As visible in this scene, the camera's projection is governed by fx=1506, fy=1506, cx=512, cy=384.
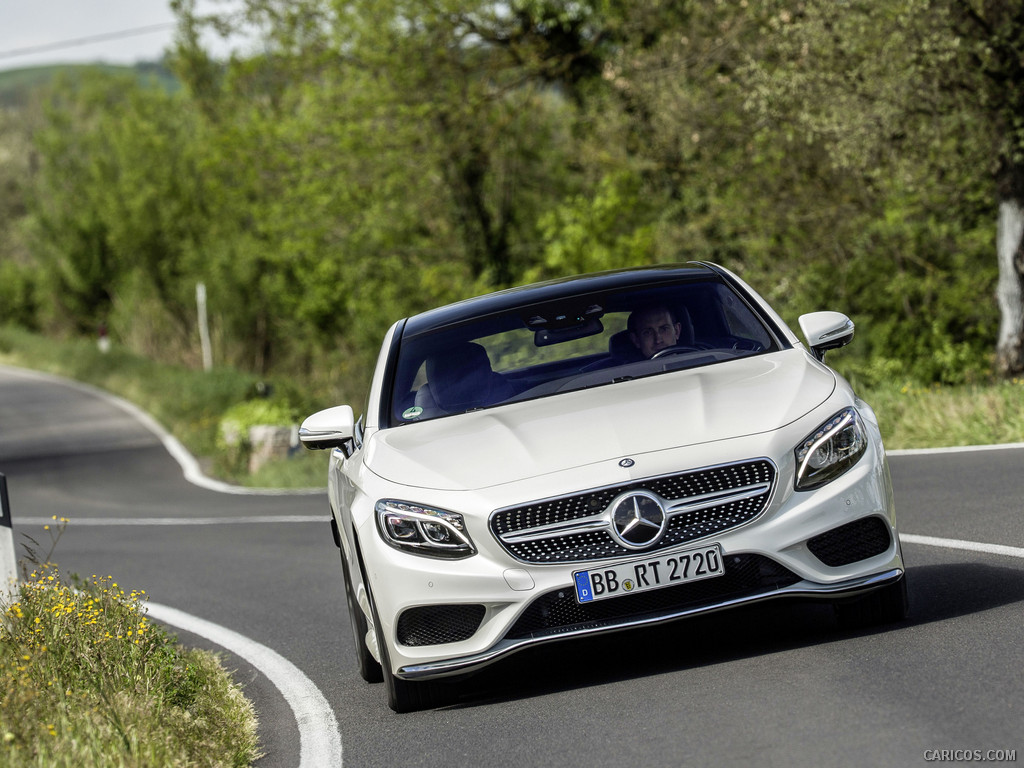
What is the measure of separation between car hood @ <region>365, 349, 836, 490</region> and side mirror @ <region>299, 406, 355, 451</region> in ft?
0.65

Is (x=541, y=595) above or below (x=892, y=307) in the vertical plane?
above

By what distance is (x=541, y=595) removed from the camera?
534 cm

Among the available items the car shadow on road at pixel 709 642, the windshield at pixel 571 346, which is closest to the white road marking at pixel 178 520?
the windshield at pixel 571 346

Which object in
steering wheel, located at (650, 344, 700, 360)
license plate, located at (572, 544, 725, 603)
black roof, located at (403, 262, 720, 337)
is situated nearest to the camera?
license plate, located at (572, 544, 725, 603)

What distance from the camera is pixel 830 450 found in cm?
548

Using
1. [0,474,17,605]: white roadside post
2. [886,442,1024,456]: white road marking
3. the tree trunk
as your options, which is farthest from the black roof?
the tree trunk

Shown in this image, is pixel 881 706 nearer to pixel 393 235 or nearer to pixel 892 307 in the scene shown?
pixel 892 307

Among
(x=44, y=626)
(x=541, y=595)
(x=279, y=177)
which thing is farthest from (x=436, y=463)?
(x=279, y=177)

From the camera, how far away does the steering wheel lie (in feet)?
21.6

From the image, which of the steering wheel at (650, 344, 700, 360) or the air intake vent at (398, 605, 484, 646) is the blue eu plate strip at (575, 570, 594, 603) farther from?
the steering wheel at (650, 344, 700, 360)

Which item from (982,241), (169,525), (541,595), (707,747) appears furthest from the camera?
(982,241)

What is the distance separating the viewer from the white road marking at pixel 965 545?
294 inches

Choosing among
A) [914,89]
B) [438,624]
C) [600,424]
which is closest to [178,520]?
[914,89]

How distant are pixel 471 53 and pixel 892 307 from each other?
10600mm
